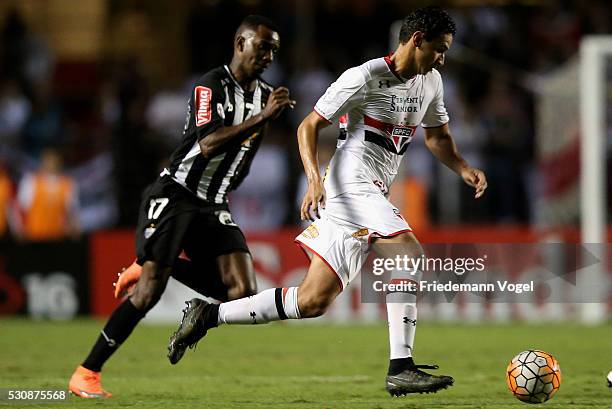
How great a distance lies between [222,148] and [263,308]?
42.0 inches

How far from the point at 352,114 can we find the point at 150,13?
12.7 m

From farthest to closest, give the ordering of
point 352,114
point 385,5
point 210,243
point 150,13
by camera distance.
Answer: point 150,13, point 385,5, point 210,243, point 352,114

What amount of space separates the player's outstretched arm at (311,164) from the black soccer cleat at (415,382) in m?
0.98

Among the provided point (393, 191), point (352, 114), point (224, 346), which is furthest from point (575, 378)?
point (393, 191)

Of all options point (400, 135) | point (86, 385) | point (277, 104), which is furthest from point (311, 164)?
point (86, 385)

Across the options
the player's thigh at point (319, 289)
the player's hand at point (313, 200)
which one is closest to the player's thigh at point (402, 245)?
the player's thigh at point (319, 289)

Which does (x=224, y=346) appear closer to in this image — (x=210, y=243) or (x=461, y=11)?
Answer: (x=210, y=243)

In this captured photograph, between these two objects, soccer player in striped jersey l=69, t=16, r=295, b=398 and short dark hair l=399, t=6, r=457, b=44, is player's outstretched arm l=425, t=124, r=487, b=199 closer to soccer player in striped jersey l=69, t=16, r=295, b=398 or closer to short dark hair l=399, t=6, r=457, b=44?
short dark hair l=399, t=6, r=457, b=44

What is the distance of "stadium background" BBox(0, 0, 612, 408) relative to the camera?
1077 cm

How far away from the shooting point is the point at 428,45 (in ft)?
20.7

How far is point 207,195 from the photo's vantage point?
23.8ft

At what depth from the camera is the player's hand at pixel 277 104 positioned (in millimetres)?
6582

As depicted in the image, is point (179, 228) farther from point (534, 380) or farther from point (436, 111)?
point (534, 380)

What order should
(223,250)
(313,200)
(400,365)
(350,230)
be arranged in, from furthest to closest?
(223,250), (350,230), (400,365), (313,200)
